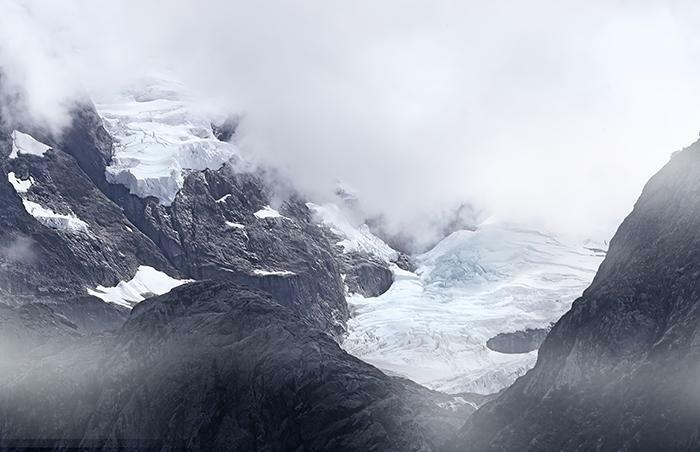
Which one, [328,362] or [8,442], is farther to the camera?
[8,442]

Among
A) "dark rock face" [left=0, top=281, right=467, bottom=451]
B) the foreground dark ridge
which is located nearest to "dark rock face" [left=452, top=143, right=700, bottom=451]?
the foreground dark ridge

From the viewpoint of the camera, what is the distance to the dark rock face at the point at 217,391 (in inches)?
5030

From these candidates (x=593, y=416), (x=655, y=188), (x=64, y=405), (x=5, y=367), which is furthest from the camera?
(x=5, y=367)

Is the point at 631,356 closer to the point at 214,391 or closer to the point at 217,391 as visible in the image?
the point at 217,391

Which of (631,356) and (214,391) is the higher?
(631,356)

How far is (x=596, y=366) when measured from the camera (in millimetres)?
103438

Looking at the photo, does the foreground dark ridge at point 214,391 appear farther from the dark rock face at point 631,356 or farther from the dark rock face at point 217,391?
the dark rock face at point 631,356

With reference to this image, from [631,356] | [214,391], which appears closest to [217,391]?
[214,391]

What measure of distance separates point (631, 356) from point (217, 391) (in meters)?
58.9

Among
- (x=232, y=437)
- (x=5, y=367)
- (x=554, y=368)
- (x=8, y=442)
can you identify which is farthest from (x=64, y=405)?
(x=554, y=368)

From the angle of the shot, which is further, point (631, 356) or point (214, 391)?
point (214, 391)

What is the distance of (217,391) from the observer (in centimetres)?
13775

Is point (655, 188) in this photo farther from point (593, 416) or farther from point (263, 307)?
point (263, 307)

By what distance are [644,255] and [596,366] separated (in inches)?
553
